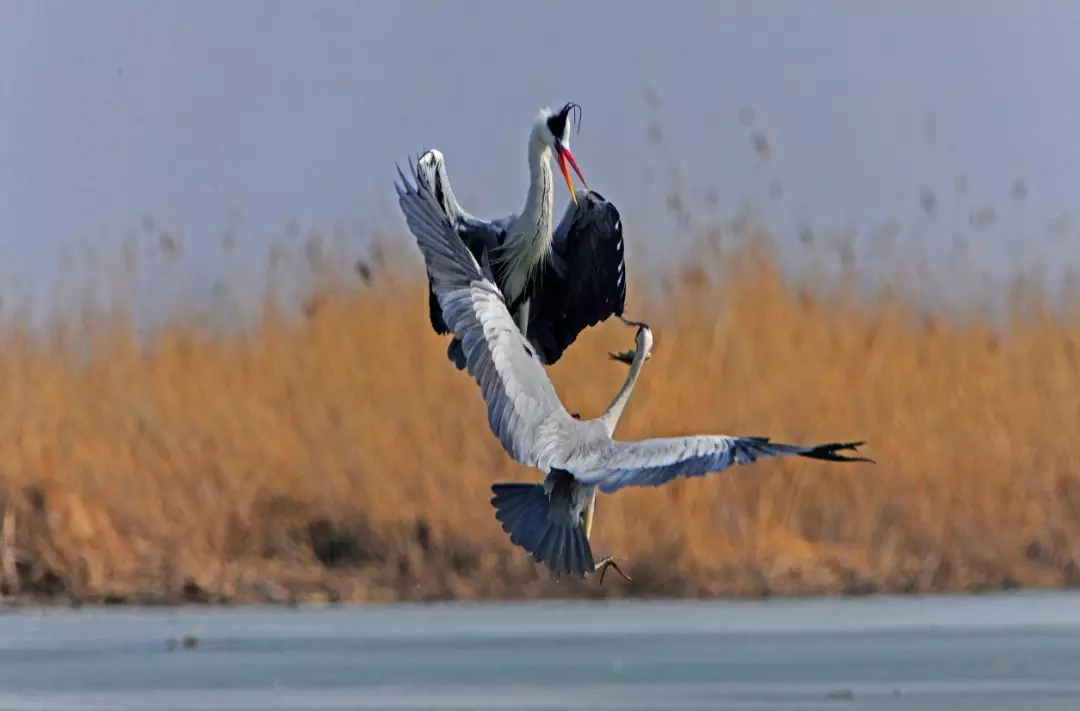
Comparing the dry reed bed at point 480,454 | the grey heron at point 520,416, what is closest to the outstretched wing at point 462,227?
the grey heron at point 520,416

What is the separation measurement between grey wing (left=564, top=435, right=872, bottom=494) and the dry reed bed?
1744 millimetres

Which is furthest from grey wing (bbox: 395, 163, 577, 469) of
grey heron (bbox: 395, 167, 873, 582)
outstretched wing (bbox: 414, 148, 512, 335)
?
outstretched wing (bbox: 414, 148, 512, 335)

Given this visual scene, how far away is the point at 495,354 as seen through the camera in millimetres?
5660

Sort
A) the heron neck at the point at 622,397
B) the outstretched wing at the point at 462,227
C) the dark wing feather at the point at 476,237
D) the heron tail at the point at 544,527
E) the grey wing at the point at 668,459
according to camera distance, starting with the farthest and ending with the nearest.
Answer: the dark wing feather at the point at 476,237
the outstretched wing at the point at 462,227
the heron neck at the point at 622,397
the heron tail at the point at 544,527
the grey wing at the point at 668,459

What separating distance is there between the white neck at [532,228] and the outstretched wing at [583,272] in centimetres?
6

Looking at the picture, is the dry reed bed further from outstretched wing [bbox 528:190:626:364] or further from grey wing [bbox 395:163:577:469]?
grey wing [bbox 395:163:577:469]

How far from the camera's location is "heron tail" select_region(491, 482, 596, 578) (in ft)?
18.4

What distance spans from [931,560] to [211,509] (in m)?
2.29

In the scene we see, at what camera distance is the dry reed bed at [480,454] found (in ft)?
23.8

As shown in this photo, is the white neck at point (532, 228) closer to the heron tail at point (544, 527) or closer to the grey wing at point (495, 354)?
the grey wing at point (495, 354)

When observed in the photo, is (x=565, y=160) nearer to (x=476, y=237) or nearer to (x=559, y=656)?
(x=476, y=237)

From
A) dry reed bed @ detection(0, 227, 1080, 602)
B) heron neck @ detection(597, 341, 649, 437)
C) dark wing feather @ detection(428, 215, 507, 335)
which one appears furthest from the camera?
dry reed bed @ detection(0, 227, 1080, 602)

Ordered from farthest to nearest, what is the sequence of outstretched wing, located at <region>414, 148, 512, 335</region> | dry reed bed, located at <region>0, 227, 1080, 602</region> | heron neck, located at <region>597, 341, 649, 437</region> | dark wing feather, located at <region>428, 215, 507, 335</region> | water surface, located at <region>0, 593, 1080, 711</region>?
1. dry reed bed, located at <region>0, 227, 1080, 602</region>
2. dark wing feather, located at <region>428, 215, 507, 335</region>
3. outstretched wing, located at <region>414, 148, 512, 335</region>
4. heron neck, located at <region>597, 341, 649, 437</region>
5. water surface, located at <region>0, 593, 1080, 711</region>

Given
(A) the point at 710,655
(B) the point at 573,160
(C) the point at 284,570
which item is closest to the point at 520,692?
(A) the point at 710,655
